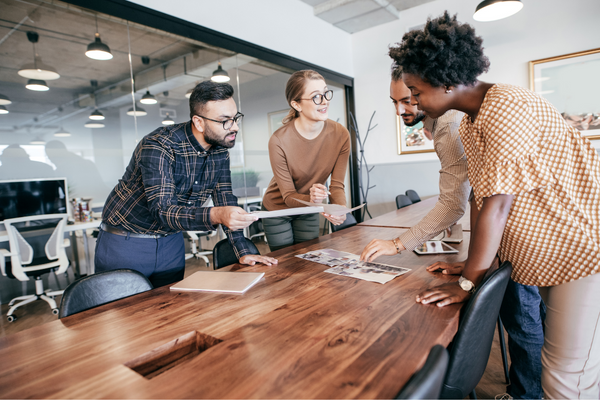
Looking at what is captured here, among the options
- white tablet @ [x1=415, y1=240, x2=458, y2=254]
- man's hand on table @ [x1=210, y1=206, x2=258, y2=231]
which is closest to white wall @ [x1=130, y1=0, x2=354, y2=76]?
man's hand on table @ [x1=210, y1=206, x2=258, y2=231]

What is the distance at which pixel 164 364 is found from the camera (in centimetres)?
87

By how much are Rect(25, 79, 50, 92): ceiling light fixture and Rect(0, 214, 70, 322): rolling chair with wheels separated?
45.8 inches

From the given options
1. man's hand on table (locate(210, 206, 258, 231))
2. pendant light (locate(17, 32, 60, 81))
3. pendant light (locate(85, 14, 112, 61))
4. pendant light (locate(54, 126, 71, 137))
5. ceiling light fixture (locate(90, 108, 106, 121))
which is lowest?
man's hand on table (locate(210, 206, 258, 231))

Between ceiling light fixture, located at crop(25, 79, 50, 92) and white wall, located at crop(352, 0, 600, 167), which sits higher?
white wall, located at crop(352, 0, 600, 167)

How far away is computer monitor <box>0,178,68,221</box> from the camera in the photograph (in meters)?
2.80

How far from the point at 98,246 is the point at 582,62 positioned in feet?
18.3

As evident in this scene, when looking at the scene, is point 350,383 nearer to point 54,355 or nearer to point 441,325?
point 441,325

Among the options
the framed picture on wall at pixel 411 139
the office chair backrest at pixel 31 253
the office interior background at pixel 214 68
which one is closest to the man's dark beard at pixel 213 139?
the office interior background at pixel 214 68

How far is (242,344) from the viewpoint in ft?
2.71

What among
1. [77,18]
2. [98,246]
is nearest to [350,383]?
[98,246]

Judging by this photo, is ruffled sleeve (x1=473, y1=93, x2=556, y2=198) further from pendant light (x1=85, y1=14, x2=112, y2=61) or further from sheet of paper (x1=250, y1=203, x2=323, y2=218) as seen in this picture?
pendant light (x1=85, y1=14, x2=112, y2=61)

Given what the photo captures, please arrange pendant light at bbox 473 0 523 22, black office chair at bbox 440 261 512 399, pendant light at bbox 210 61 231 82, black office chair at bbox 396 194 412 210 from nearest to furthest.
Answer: black office chair at bbox 440 261 512 399, pendant light at bbox 473 0 523 22, black office chair at bbox 396 194 412 210, pendant light at bbox 210 61 231 82

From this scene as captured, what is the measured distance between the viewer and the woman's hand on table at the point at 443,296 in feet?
3.35

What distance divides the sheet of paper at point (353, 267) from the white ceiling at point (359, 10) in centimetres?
437
